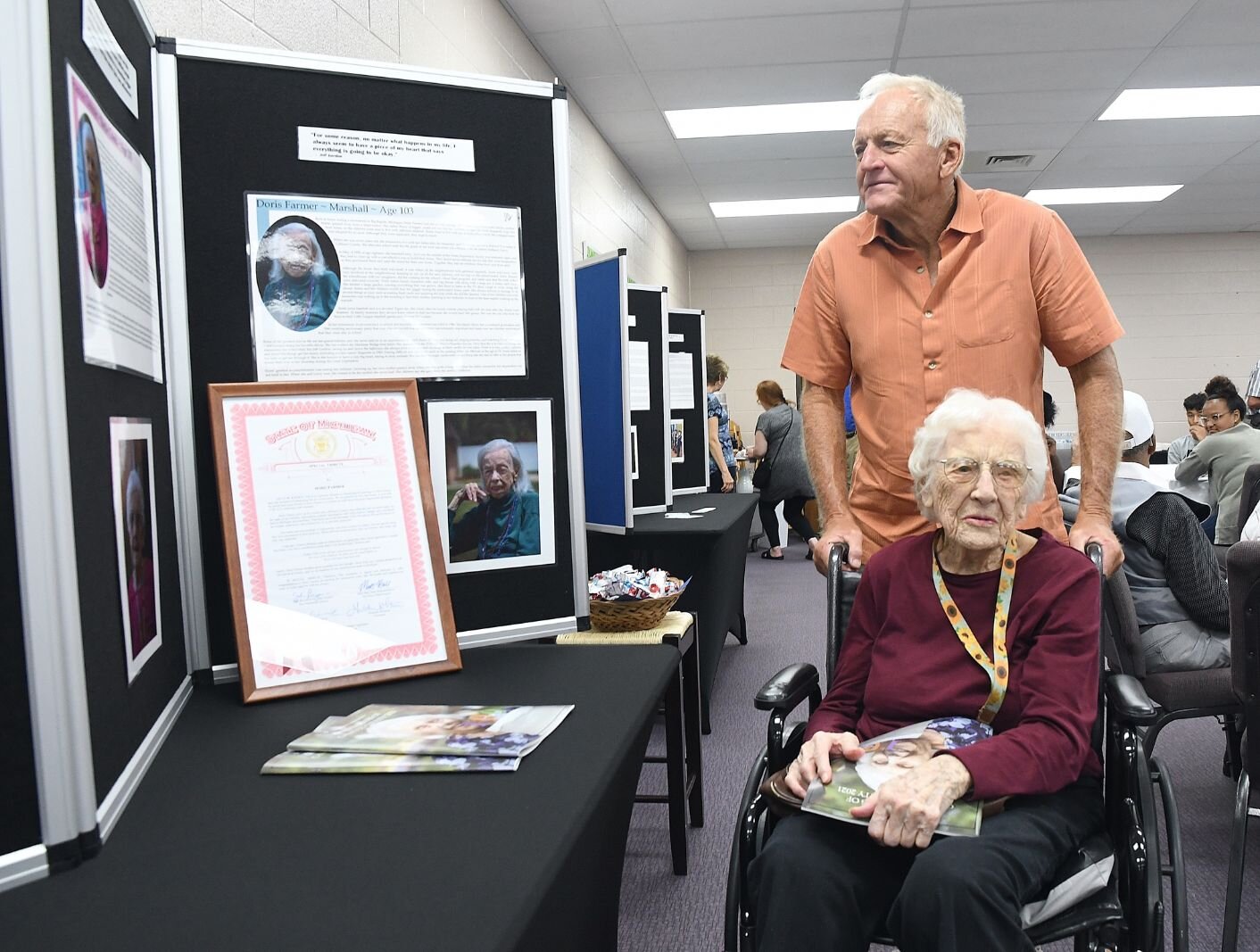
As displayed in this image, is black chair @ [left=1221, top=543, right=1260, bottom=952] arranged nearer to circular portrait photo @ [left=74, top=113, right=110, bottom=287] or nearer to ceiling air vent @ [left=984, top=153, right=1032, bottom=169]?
circular portrait photo @ [left=74, top=113, right=110, bottom=287]

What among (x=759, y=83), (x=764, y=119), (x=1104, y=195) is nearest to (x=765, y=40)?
(x=759, y=83)

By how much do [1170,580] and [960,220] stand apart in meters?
1.08

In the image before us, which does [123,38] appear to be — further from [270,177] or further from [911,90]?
[911,90]

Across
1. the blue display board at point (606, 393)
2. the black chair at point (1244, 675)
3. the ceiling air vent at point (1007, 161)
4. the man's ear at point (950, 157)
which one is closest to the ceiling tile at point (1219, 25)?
the ceiling air vent at point (1007, 161)

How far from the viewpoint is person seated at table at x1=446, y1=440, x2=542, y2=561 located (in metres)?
1.48

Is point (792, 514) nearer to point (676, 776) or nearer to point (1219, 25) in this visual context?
point (1219, 25)

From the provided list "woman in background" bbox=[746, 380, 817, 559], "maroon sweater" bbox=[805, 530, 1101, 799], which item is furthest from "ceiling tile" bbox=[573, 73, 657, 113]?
"maroon sweater" bbox=[805, 530, 1101, 799]

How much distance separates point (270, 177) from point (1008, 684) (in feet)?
4.17

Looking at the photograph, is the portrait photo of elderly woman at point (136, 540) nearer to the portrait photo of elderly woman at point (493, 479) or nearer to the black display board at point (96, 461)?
the black display board at point (96, 461)

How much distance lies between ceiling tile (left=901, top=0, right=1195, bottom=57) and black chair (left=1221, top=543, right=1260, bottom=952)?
3426mm

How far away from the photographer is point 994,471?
1479 mm

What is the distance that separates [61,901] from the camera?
71cm

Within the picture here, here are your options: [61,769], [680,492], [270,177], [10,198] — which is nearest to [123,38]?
[270,177]

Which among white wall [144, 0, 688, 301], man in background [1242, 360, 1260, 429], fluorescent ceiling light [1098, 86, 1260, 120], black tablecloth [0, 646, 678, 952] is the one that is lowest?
black tablecloth [0, 646, 678, 952]
